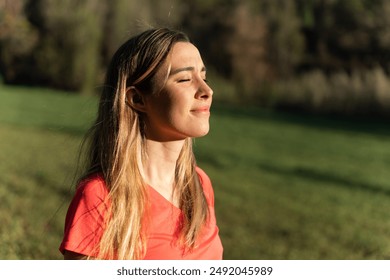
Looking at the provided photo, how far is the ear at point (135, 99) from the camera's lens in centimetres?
157

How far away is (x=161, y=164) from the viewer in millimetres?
1627

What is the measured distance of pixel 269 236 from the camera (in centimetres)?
425

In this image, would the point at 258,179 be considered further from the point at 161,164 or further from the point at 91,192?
the point at 91,192

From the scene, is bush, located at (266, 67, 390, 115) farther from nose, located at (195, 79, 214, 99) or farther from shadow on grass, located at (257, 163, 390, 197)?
nose, located at (195, 79, 214, 99)

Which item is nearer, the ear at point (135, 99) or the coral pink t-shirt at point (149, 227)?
the coral pink t-shirt at point (149, 227)

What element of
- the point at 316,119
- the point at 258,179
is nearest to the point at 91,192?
the point at 258,179

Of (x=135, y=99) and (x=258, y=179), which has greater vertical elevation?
(x=135, y=99)

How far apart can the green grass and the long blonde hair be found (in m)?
0.58

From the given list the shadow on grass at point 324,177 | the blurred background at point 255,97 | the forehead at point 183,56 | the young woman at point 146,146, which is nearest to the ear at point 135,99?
the young woman at point 146,146

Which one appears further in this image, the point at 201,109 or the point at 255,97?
the point at 255,97

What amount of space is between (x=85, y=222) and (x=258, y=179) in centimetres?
443

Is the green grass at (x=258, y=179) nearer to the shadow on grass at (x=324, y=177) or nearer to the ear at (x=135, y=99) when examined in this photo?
the shadow on grass at (x=324, y=177)

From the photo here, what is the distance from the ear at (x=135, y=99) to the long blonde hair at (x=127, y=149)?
1cm

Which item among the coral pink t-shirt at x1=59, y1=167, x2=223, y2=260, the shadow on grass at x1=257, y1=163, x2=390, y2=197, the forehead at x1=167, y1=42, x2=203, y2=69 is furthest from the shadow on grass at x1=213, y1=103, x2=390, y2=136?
the forehead at x1=167, y1=42, x2=203, y2=69
